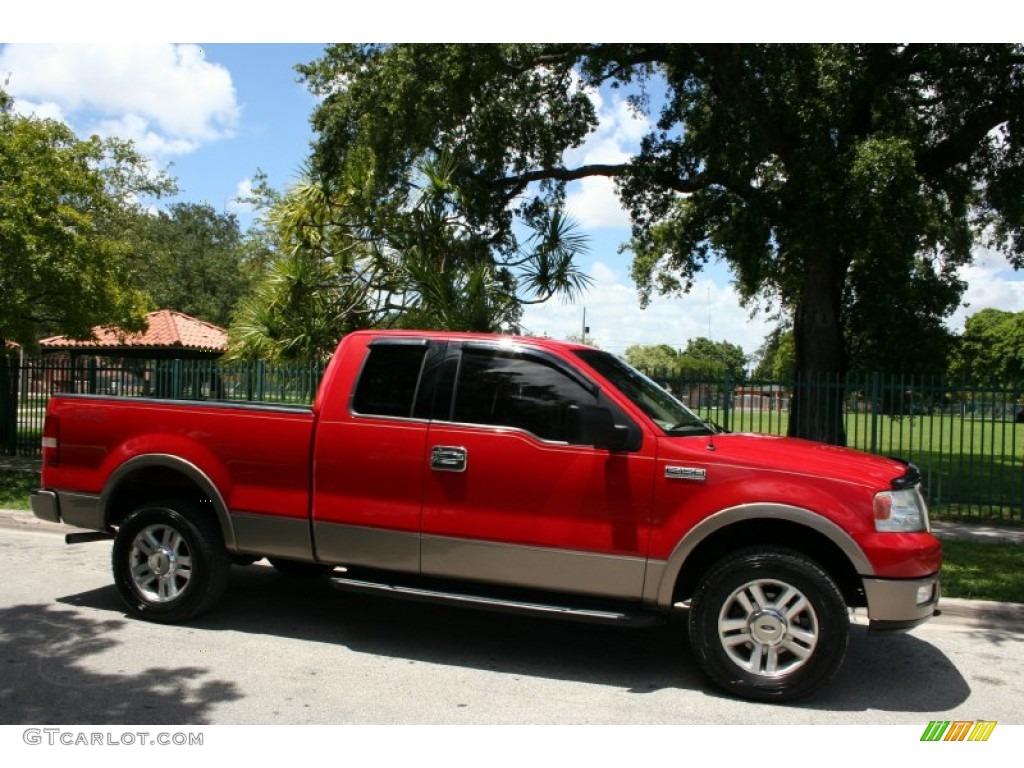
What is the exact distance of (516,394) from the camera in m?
5.20

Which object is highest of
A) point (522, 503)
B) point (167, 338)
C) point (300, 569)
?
point (167, 338)

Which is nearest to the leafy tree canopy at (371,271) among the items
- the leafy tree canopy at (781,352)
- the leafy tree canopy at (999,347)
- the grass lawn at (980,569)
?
the grass lawn at (980,569)

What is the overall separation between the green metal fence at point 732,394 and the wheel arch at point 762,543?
5.61 m

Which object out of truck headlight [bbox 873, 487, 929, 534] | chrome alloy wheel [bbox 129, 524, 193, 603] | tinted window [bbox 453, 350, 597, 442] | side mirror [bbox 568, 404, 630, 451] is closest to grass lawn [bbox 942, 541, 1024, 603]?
truck headlight [bbox 873, 487, 929, 534]

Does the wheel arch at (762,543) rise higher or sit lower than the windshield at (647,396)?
lower

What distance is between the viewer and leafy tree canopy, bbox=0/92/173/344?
12.6 meters

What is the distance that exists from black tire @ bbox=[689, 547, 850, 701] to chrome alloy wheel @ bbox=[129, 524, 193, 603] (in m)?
3.46

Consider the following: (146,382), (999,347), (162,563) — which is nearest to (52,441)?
(162,563)

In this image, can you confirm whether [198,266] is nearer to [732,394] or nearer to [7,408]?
[7,408]

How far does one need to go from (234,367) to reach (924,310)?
61.1 feet

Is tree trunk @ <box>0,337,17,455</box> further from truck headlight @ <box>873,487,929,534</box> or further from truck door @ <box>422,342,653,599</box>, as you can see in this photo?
truck headlight @ <box>873,487,929,534</box>

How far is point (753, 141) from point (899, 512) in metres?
10.4

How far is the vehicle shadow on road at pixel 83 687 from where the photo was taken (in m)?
4.29

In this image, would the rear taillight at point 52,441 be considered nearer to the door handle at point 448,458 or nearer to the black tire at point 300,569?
the black tire at point 300,569
